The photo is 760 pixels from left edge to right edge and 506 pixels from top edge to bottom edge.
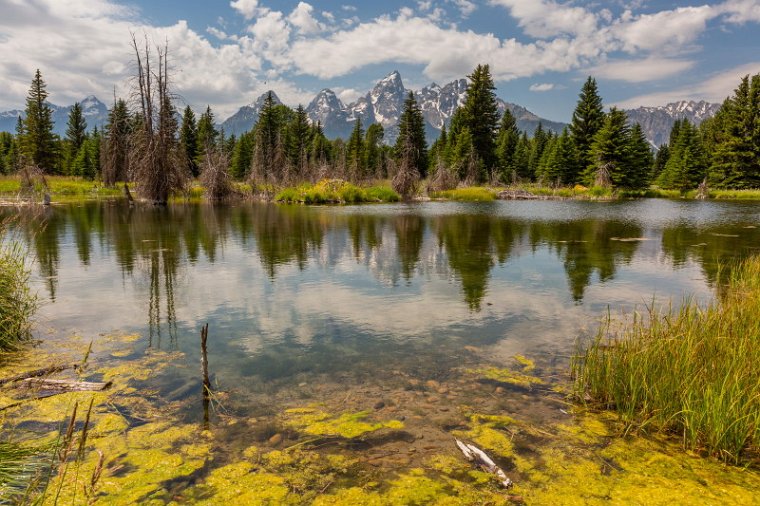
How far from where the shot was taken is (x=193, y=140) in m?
79.8

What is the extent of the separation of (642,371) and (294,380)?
4803 millimetres

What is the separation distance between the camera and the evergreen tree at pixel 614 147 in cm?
5944

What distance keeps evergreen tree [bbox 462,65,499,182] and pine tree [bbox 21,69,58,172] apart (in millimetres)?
68575

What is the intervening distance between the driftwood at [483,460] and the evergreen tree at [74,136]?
326 ft

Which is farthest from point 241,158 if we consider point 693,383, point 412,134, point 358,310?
point 693,383

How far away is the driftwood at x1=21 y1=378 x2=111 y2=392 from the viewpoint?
6.33 metres

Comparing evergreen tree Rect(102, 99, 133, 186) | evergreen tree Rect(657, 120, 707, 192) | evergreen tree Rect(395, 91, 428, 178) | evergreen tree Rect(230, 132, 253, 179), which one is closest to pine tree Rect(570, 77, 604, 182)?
evergreen tree Rect(657, 120, 707, 192)

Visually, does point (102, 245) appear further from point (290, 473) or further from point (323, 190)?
point (323, 190)

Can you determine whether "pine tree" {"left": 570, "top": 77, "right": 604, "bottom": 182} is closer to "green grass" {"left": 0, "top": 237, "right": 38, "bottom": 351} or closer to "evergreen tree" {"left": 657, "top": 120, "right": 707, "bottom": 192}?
"evergreen tree" {"left": 657, "top": 120, "right": 707, "bottom": 192}

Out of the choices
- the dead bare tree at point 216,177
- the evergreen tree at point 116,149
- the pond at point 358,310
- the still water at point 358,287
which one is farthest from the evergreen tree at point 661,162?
the evergreen tree at point 116,149

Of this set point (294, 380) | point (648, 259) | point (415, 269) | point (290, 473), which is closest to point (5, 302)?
point (294, 380)

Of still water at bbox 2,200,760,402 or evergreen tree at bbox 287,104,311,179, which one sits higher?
evergreen tree at bbox 287,104,311,179

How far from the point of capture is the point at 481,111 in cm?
7919

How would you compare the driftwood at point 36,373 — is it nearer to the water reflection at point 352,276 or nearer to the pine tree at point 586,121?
the water reflection at point 352,276
